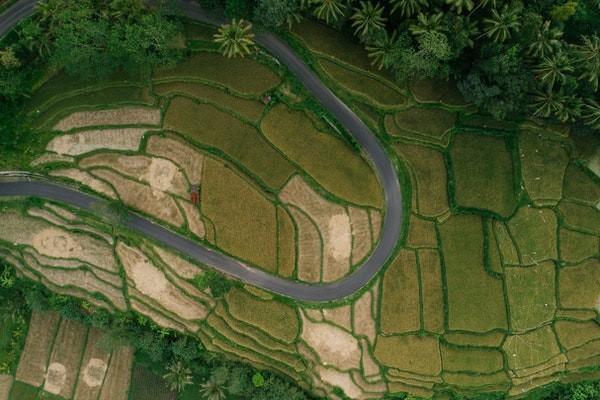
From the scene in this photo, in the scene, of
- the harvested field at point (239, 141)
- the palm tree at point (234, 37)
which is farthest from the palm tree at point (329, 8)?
the harvested field at point (239, 141)

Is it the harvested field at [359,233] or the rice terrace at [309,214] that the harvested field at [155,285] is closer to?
the rice terrace at [309,214]

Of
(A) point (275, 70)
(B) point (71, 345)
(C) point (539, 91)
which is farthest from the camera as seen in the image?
(B) point (71, 345)

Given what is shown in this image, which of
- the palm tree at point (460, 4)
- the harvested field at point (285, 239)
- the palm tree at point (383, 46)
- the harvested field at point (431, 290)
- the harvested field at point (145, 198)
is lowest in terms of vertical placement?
the harvested field at point (431, 290)

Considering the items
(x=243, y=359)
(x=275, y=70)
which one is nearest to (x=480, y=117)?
(x=275, y=70)

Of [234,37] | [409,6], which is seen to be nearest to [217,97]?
[234,37]

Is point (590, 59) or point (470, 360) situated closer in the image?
point (590, 59)

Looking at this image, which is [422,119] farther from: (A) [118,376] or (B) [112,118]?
(A) [118,376]

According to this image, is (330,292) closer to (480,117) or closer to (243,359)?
(243,359)
